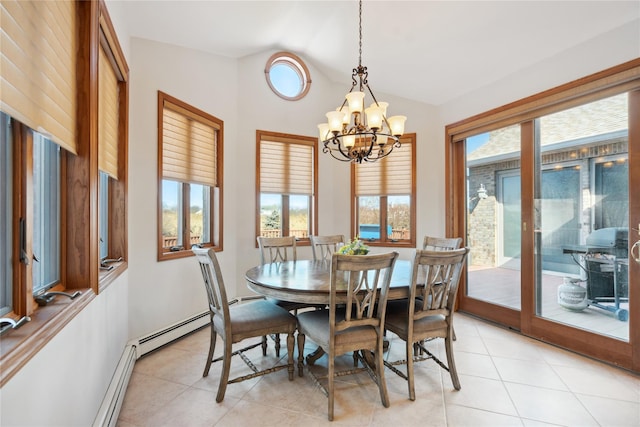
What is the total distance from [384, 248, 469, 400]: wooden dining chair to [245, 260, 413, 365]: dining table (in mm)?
136

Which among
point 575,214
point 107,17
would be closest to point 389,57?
point 575,214

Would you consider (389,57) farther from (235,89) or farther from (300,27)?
(235,89)

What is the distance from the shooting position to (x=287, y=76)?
4.33 metres

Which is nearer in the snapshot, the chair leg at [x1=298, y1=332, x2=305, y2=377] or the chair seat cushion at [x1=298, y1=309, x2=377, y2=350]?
the chair seat cushion at [x1=298, y1=309, x2=377, y2=350]

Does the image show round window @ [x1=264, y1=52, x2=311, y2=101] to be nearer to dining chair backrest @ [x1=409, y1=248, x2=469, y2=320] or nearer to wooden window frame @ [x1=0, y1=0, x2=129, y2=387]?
wooden window frame @ [x1=0, y1=0, x2=129, y2=387]

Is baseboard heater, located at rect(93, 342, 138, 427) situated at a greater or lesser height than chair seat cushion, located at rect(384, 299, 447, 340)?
lesser

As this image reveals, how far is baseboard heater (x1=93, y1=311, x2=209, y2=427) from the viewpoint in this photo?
1.80m

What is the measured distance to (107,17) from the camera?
1934 mm

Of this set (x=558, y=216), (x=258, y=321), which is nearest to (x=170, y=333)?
(x=258, y=321)

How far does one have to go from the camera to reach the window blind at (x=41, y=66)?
1.01 metres

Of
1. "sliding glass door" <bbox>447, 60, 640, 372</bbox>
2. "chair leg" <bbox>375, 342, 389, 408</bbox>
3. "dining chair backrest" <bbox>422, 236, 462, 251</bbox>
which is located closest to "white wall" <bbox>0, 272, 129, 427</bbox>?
"chair leg" <bbox>375, 342, 389, 408</bbox>

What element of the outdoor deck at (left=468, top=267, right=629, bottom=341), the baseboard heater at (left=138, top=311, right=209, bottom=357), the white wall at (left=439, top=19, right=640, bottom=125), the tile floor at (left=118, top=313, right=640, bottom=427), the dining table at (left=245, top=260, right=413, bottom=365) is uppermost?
the white wall at (left=439, top=19, right=640, bottom=125)

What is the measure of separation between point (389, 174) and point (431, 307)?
2.58 m

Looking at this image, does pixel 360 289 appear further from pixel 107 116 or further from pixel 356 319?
pixel 107 116
